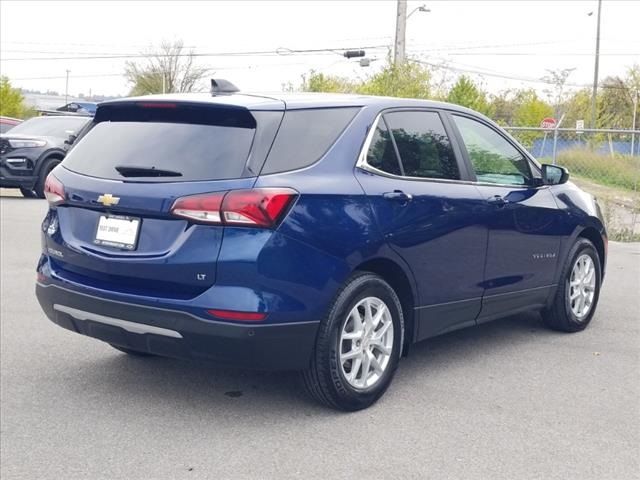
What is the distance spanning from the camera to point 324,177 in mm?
4254

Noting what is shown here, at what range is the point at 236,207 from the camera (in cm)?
391

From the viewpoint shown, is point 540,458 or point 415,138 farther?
point 415,138

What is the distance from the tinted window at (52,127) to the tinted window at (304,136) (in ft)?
43.8

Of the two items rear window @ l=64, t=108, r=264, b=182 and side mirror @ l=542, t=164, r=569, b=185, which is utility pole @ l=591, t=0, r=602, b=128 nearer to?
side mirror @ l=542, t=164, r=569, b=185

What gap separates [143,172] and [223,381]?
1.48 metres

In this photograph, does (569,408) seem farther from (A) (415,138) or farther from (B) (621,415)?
(A) (415,138)

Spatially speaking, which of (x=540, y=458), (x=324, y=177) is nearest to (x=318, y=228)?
(x=324, y=177)

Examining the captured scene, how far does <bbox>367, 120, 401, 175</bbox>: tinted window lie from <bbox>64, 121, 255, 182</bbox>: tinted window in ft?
2.61

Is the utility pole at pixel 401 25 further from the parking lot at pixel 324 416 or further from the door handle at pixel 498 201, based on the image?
the door handle at pixel 498 201

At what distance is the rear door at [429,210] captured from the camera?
15.1ft

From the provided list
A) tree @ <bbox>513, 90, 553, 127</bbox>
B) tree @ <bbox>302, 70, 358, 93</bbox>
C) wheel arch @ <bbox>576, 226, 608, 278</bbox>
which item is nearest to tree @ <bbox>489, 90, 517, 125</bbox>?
tree @ <bbox>513, 90, 553, 127</bbox>

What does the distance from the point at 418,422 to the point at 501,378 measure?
3.33ft

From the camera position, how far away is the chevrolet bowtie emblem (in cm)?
421

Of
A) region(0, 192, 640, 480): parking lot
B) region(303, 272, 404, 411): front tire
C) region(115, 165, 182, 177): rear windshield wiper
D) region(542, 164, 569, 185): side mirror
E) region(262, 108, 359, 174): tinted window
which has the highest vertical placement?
region(262, 108, 359, 174): tinted window
